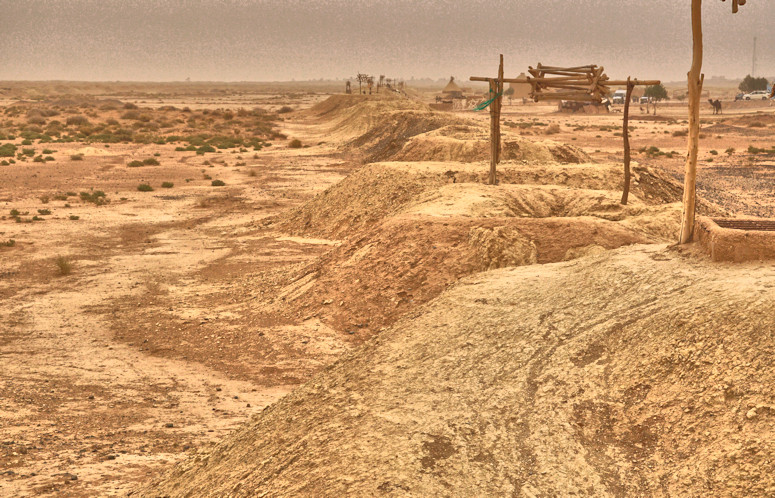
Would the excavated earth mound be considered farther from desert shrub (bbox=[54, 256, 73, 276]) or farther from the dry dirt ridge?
the dry dirt ridge

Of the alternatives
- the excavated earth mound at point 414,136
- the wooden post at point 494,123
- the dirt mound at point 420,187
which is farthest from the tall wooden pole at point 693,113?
the excavated earth mound at point 414,136

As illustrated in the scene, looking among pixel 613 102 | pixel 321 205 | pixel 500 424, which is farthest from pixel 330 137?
pixel 613 102

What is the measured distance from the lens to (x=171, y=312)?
13391 mm

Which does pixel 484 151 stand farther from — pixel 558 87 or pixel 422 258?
pixel 422 258

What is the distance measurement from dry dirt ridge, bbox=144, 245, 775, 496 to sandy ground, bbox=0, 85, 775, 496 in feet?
5.87

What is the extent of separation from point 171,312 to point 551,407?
A: 341 inches

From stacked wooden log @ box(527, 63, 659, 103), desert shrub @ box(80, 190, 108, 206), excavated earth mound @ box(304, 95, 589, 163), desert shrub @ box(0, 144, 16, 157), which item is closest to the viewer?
stacked wooden log @ box(527, 63, 659, 103)

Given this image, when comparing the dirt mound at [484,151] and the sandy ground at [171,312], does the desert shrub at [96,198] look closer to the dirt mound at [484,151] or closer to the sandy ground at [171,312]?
the sandy ground at [171,312]

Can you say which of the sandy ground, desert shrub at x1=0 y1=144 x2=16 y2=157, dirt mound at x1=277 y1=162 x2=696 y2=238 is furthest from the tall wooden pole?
desert shrub at x1=0 y1=144 x2=16 y2=157

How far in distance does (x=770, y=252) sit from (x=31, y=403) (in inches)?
338

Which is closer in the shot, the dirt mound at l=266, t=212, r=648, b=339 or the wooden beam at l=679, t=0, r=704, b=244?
the wooden beam at l=679, t=0, r=704, b=244

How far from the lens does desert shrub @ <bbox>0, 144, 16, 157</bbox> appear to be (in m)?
38.8

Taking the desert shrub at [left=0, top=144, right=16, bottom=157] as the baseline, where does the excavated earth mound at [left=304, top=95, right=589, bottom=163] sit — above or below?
above

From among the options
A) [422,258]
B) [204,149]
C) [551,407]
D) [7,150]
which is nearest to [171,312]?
[422,258]
